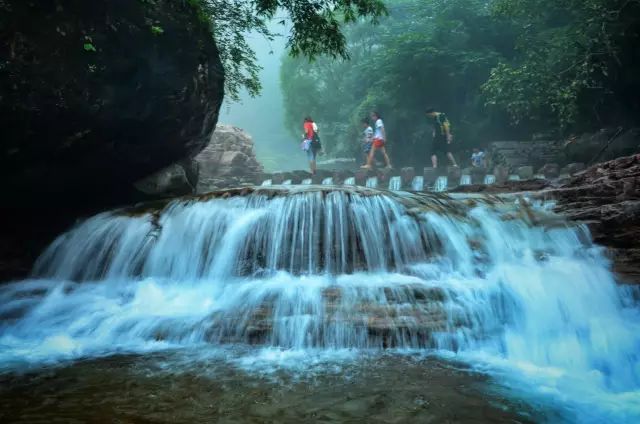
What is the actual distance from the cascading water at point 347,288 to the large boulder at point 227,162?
12780mm

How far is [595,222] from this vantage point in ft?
20.7

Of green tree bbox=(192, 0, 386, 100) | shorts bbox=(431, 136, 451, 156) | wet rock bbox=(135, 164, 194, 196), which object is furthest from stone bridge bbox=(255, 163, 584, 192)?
wet rock bbox=(135, 164, 194, 196)

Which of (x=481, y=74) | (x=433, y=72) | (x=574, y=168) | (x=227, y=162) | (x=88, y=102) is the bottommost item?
(x=88, y=102)

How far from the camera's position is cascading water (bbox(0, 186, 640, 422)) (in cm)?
425

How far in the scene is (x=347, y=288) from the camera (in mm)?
5246

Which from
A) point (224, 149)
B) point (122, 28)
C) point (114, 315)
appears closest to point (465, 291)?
Result: point (114, 315)

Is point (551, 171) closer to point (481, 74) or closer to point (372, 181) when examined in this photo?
point (372, 181)

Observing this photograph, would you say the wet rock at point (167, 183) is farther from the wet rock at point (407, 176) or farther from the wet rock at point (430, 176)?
the wet rock at point (430, 176)

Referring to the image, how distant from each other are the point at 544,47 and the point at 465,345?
17.2 m

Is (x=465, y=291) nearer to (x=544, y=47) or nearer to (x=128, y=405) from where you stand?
(x=128, y=405)

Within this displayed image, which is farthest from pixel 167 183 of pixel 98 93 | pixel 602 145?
pixel 602 145

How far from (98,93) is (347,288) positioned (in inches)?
188

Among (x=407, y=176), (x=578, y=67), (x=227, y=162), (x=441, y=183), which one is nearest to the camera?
(x=578, y=67)

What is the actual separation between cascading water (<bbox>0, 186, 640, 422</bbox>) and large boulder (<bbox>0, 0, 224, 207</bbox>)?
3.32ft
